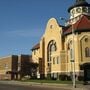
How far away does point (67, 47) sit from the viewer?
8000cm

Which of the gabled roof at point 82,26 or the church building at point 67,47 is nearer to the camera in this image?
the church building at point 67,47

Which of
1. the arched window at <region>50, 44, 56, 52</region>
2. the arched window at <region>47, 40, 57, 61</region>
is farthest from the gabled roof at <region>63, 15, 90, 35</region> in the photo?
the arched window at <region>50, 44, 56, 52</region>

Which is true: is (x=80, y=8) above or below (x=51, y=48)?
above

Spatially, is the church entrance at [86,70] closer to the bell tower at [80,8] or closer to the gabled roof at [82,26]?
the gabled roof at [82,26]

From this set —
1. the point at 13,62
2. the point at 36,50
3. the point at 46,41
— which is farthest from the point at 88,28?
the point at 13,62

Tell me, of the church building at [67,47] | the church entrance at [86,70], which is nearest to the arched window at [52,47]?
the church building at [67,47]

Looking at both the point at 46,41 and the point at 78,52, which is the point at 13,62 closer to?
the point at 46,41

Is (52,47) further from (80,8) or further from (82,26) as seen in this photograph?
(82,26)

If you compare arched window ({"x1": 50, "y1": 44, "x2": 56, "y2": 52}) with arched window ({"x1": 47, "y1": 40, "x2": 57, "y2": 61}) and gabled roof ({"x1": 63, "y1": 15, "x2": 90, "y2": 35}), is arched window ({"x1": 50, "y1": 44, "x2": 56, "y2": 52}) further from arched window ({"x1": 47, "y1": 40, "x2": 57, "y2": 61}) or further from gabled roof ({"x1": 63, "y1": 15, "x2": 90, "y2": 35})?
gabled roof ({"x1": 63, "y1": 15, "x2": 90, "y2": 35})

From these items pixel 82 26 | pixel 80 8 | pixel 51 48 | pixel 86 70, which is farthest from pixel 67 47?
pixel 80 8

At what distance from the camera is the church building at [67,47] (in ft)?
247

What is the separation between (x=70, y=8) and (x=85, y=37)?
19.6 meters

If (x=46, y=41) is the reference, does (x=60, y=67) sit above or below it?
below

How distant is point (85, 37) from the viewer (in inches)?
2990
